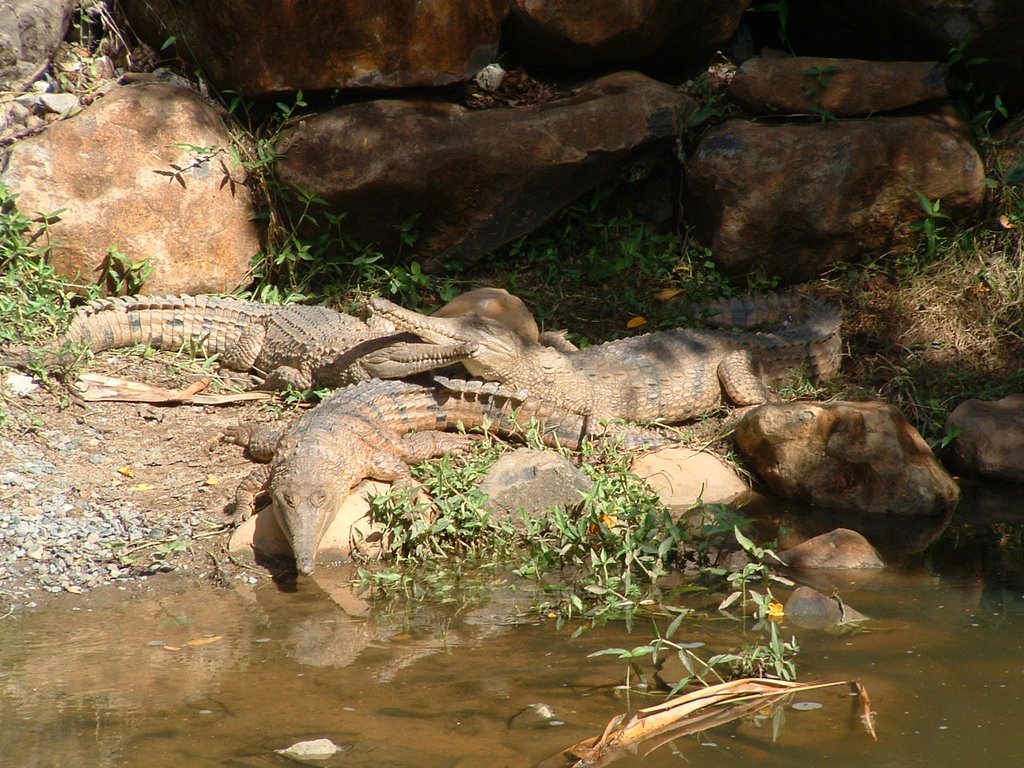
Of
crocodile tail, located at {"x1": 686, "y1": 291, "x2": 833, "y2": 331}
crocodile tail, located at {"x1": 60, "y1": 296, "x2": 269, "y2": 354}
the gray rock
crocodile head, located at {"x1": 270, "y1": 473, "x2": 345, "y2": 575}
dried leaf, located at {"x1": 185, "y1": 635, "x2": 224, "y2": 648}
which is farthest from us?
crocodile tail, located at {"x1": 686, "y1": 291, "x2": 833, "y2": 331}

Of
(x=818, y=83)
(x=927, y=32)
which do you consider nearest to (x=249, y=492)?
(x=818, y=83)

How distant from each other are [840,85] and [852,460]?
2748mm

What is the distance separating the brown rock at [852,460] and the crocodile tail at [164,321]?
3.30 meters

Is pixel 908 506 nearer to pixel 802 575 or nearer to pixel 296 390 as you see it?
pixel 802 575

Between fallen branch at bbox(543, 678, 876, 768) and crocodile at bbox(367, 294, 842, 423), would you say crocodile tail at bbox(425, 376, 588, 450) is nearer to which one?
crocodile at bbox(367, 294, 842, 423)

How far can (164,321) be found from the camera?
21.5 ft

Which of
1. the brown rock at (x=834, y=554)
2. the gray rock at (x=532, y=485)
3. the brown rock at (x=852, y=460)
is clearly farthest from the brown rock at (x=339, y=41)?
the brown rock at (x=834, y=554)

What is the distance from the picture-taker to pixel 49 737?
10.3 ft

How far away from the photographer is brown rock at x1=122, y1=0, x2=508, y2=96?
663cm

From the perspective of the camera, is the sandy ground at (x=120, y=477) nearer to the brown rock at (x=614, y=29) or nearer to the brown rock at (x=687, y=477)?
the brown rock at (x=687, y=477)

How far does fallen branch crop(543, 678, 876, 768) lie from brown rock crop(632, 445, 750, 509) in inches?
78.0

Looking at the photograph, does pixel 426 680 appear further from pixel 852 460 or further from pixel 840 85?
pixel 840 85

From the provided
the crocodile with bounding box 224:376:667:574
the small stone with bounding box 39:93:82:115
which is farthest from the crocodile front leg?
the small stone with bounding box 39:93:82:115

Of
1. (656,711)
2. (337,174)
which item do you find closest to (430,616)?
(656,711)
